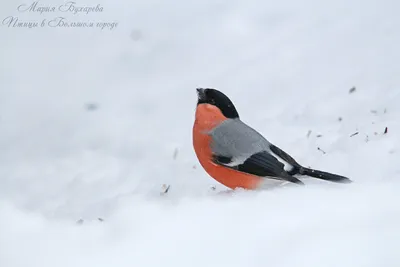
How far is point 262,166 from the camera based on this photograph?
3695 millimetres

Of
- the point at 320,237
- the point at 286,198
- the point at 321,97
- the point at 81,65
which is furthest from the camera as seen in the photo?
the point at 81,65

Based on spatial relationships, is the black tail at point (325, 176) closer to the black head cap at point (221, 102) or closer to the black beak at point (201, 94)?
the black head cap at point (221, 102)

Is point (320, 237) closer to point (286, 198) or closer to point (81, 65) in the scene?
point (286, 198)

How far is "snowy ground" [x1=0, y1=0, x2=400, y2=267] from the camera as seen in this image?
270cm

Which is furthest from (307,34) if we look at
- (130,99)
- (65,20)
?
(65,20)

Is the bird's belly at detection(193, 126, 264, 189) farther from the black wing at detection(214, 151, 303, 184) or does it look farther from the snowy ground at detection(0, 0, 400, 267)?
the snowy ground at detection(0, 0, 400, 267)

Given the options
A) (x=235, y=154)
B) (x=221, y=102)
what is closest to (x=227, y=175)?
(x=235, y=154)

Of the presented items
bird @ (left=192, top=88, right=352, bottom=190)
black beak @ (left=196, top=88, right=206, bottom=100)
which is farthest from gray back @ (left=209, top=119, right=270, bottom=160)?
black beak @ (left=196, top=88, right=206, bottom=100)

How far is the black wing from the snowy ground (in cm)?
17

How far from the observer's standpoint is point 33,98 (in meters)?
5.49

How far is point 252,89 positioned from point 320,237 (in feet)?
9.33

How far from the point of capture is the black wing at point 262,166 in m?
3.68

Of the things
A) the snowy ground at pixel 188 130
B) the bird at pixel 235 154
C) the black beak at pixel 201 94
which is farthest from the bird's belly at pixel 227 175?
the black beak at pixel 201 94

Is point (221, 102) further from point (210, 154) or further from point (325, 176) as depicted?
point (325, 176)
